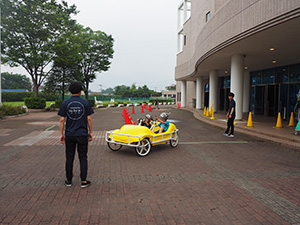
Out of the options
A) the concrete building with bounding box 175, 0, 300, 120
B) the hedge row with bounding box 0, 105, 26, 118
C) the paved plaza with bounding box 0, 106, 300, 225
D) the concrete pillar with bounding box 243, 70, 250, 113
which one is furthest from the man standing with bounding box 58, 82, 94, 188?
the concrete pillar with bounding box 243, 70, 250, 113

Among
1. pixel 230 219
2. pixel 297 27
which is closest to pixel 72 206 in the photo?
pixel 230 219

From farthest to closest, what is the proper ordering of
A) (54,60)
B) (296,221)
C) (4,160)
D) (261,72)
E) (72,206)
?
(54,60)
(261,72)
(4,160)
(72,206)
(296,221)

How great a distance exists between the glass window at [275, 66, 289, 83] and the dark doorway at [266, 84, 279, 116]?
543mm

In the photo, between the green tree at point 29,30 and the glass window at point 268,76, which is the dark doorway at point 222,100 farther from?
the green tree at point 29,30

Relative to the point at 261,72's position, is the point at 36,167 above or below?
below

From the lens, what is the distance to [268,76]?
19688 millimetres

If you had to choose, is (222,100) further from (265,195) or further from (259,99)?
(265,195)

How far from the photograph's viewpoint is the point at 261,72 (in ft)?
68.1

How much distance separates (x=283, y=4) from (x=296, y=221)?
6.96 metres

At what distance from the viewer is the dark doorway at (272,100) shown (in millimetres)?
18531

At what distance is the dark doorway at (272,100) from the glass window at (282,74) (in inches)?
21.4

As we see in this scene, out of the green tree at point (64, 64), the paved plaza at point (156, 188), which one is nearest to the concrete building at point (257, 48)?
the paved plaza at point (156, 188)

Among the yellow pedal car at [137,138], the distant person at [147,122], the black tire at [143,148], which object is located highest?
the distant person at [147,122]

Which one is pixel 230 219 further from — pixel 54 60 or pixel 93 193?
pixel 54 60
